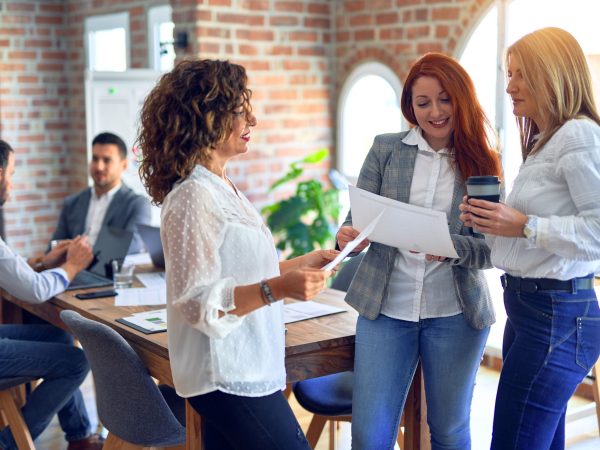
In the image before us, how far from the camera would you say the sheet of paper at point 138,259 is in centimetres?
392

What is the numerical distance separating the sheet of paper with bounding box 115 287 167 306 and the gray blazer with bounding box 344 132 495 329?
0.99 m

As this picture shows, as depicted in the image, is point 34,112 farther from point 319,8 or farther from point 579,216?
point 579,216

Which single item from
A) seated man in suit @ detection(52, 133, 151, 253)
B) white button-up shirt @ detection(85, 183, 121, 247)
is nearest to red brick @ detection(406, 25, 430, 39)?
seated man in suit @ detection(52, 133, 151, 253)

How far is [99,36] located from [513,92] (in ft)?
17.1

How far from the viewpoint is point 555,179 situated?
2.06 m

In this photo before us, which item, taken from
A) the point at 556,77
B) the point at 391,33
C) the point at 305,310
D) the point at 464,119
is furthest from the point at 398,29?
the point at 556,77

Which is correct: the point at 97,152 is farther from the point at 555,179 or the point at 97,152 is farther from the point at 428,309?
the point at 555,179

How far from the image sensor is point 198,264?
5.86ft

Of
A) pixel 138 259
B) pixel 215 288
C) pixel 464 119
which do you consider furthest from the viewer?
pixel 138 259

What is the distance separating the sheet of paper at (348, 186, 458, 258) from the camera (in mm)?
2123

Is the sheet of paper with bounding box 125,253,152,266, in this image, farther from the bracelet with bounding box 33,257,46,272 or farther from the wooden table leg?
the wooden table leg

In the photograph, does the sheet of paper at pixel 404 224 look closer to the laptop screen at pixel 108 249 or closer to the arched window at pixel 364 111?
the laptop screen at pixel 108 249

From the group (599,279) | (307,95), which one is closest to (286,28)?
(307,95)

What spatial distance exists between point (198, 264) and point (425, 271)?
2.59 ft
